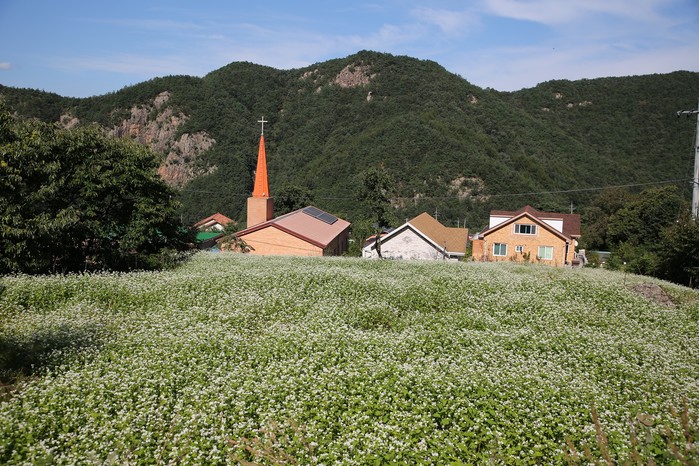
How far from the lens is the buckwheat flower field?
6.93m

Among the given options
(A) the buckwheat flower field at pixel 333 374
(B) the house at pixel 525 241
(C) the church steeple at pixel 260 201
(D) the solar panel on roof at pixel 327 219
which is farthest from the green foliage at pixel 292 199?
(A) the buckwheat flower field at pixel 333 374

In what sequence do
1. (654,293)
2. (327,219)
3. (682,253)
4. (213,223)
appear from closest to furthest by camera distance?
(654,293)
(682,253)
(327,219)
(213,223)

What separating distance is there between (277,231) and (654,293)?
950 inches

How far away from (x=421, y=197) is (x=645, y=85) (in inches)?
3317

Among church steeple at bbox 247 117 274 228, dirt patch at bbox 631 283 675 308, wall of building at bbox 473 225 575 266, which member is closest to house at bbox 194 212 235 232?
church steeple at bbox 247 117 274 228

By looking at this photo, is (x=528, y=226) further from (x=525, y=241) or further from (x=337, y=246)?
(x=337, y=246)

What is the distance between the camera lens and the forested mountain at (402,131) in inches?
2992

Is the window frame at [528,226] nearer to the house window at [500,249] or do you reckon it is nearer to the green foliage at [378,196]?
the house window at [500,249]

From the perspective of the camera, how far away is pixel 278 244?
116 ft

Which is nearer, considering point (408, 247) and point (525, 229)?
point (525, 229)

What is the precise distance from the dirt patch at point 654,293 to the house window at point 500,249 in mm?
18893

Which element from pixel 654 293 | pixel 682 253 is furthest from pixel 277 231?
pixel 682 253

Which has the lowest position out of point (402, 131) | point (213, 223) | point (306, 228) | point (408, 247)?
point (213, 223)

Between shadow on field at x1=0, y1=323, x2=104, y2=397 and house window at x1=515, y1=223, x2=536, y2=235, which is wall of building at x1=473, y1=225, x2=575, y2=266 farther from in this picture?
shadow on field at x1=0, y1=323, x2=104, y2=397
